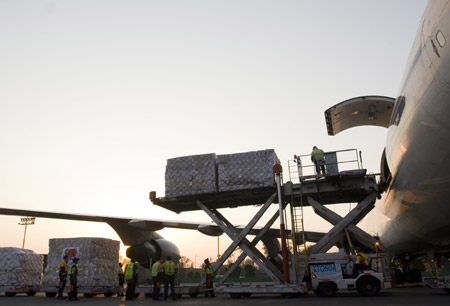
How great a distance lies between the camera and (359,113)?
17625 millimetres

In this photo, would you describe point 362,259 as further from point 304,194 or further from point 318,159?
point 318,159

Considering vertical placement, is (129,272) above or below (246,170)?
below

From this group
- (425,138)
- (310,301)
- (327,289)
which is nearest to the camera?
(425,138)

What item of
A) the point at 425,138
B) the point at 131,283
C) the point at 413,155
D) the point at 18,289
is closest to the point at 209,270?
the point at 131,283

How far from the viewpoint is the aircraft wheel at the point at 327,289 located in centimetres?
1318

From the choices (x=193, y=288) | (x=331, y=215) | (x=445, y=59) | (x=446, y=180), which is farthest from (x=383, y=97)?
(x=193, y=288)

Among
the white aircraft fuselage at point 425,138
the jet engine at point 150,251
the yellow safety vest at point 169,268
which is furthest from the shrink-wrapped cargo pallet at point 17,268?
the white aircraft fuselage at point 425,138

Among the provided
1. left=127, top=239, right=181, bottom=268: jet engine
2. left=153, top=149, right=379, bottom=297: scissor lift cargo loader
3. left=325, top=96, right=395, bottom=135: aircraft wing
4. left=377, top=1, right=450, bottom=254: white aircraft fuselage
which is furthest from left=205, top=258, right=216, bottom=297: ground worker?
left=325, top=96, right=395, bottom=135: aircraft wing

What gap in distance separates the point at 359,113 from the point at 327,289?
835 centimetres

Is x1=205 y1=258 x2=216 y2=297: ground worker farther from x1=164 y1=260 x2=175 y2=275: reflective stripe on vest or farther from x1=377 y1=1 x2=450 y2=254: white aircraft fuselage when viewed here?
x1=377 y1=1 x2=450 y2=254: white aircraft fuselage

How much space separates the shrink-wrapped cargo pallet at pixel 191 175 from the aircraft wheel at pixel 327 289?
566 cm

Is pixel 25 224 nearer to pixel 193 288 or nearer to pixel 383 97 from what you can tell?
pixel 193 288

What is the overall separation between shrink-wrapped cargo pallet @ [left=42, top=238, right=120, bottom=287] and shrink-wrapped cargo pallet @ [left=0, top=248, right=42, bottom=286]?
130 centimetres

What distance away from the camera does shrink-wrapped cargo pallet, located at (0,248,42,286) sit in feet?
54.6
